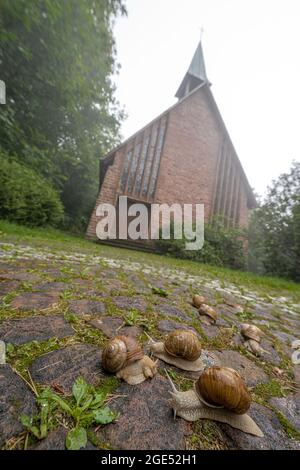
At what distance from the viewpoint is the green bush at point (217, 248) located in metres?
9.20

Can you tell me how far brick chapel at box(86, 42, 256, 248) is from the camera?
10797mm

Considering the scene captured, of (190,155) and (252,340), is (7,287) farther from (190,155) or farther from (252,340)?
(190,155)

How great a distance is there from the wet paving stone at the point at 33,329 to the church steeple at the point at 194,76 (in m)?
20.7

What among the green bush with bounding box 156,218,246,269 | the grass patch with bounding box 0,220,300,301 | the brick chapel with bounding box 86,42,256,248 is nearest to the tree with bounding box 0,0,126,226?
the brick chapel with bounding box 86,42,256,248

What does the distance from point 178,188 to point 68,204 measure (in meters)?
8.77

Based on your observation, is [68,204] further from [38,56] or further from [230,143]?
[230,143]

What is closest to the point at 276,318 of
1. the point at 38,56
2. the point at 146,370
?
the point at 146,370

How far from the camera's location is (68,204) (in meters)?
15.9

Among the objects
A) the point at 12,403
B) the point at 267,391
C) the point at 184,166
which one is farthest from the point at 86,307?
the point at 184,166

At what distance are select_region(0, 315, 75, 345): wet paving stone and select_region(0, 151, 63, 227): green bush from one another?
673 centimetres

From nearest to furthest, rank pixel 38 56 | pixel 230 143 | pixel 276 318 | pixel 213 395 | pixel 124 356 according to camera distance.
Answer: pixel 213 395 → pixel 124 356 → pixel 276 318 → pixel 38 56 → pixel 230 143

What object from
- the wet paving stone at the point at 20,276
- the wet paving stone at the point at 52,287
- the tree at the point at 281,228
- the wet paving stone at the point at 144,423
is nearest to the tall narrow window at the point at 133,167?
the tree at the point at 281,228

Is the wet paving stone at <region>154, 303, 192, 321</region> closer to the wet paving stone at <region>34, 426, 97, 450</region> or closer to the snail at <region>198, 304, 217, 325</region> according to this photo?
the snail at <region>198, 304, 217, 325</region>

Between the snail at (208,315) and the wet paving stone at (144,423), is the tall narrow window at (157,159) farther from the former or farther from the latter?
the wet paving stone at (144,423)
